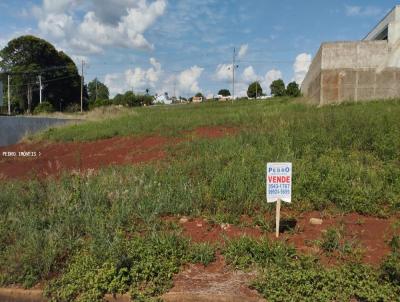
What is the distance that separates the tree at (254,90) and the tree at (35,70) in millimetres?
37277

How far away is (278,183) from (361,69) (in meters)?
13.0

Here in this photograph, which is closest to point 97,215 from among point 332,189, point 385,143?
point 332,189

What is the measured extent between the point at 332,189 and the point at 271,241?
1663 millimetres

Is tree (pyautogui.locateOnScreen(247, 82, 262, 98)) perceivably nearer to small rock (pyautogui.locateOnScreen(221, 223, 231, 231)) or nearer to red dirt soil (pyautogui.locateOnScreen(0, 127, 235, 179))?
red dirt soil (pyautogui.locateOnScreen(0, 127, 235, 179))

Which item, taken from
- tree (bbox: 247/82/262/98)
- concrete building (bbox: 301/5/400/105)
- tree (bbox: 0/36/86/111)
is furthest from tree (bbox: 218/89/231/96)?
concrete building (bbox: 301/5/400/105)

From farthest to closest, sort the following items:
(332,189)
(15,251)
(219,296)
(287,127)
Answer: (287,127), (332,189), (15,251), (219,296)

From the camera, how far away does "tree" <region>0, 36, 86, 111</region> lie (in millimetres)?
52562

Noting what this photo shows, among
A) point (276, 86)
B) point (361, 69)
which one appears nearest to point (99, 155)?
point (361, 69)

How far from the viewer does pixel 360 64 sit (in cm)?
1499

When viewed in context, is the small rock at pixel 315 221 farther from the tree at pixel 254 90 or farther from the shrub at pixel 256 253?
the tree at pixel 254 90

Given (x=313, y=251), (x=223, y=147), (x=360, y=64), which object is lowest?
(x=313, y=251)

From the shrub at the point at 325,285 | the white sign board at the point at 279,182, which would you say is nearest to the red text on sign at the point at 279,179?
the white sign board at the point at 279,182

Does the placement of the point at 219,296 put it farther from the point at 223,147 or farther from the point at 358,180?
the point at 223,147

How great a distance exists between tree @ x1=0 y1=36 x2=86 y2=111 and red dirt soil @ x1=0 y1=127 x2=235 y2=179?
4515 cm
